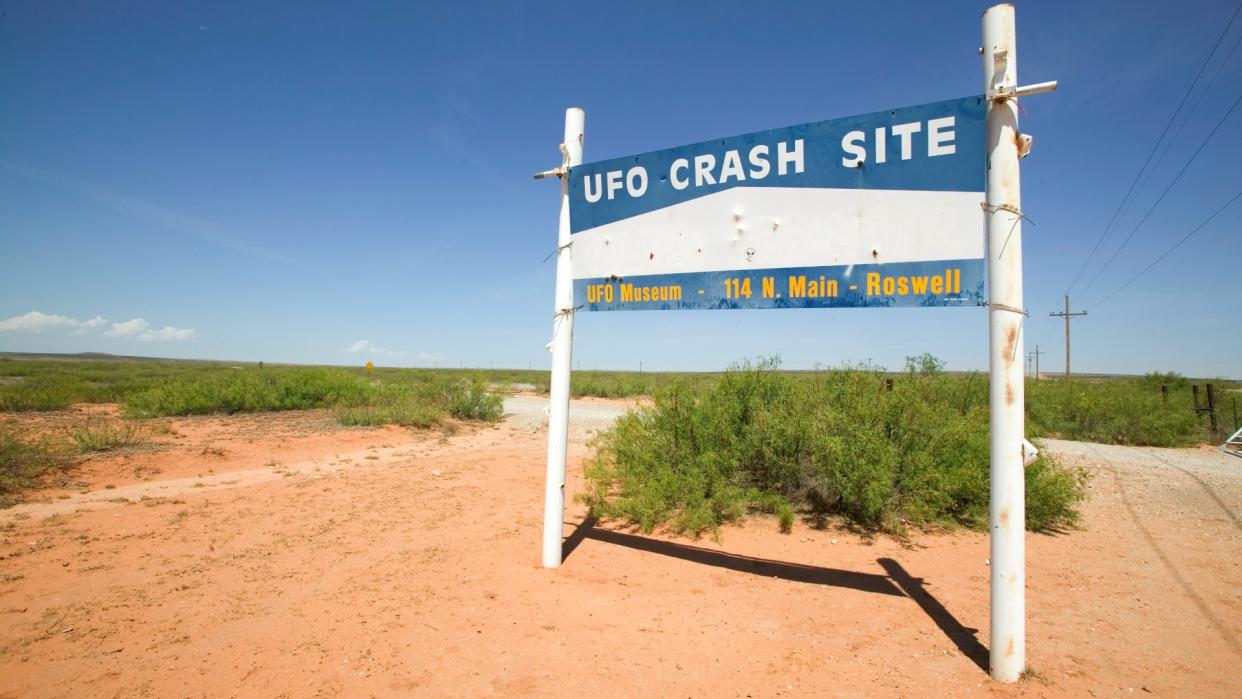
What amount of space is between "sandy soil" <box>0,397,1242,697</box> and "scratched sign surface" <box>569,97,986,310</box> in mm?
2032

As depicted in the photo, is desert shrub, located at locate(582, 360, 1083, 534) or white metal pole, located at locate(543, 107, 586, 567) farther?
desert shrub, located at locate(582, 360, 1083, 534)

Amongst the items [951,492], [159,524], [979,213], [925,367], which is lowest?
[159,524]

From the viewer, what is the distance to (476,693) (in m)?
2.82

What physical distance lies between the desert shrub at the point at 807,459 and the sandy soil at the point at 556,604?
390mm

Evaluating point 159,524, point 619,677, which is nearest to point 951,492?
point 619,677

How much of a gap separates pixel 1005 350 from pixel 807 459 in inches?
144

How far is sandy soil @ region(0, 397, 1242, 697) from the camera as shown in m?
2.96

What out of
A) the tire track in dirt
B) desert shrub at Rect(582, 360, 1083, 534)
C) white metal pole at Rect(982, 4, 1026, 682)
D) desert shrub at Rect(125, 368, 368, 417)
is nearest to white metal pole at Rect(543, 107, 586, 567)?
desert shrub at Rect(582, 360, 1083, 534)

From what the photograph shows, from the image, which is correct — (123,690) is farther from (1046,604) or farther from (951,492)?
(951,492)

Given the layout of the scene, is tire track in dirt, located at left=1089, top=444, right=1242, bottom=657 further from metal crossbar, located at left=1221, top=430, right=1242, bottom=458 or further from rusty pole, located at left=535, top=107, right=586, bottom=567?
metal crossbar, located at left=1221, top=430, right=1242, bottom=458

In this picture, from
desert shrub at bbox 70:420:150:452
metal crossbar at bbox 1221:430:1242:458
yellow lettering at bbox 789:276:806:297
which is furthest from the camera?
metal crossbar at bbox 1221:430:1242:458

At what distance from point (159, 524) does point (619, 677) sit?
5.73 metres

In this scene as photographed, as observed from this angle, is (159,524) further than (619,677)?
Yes

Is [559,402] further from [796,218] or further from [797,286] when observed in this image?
[796,218]
